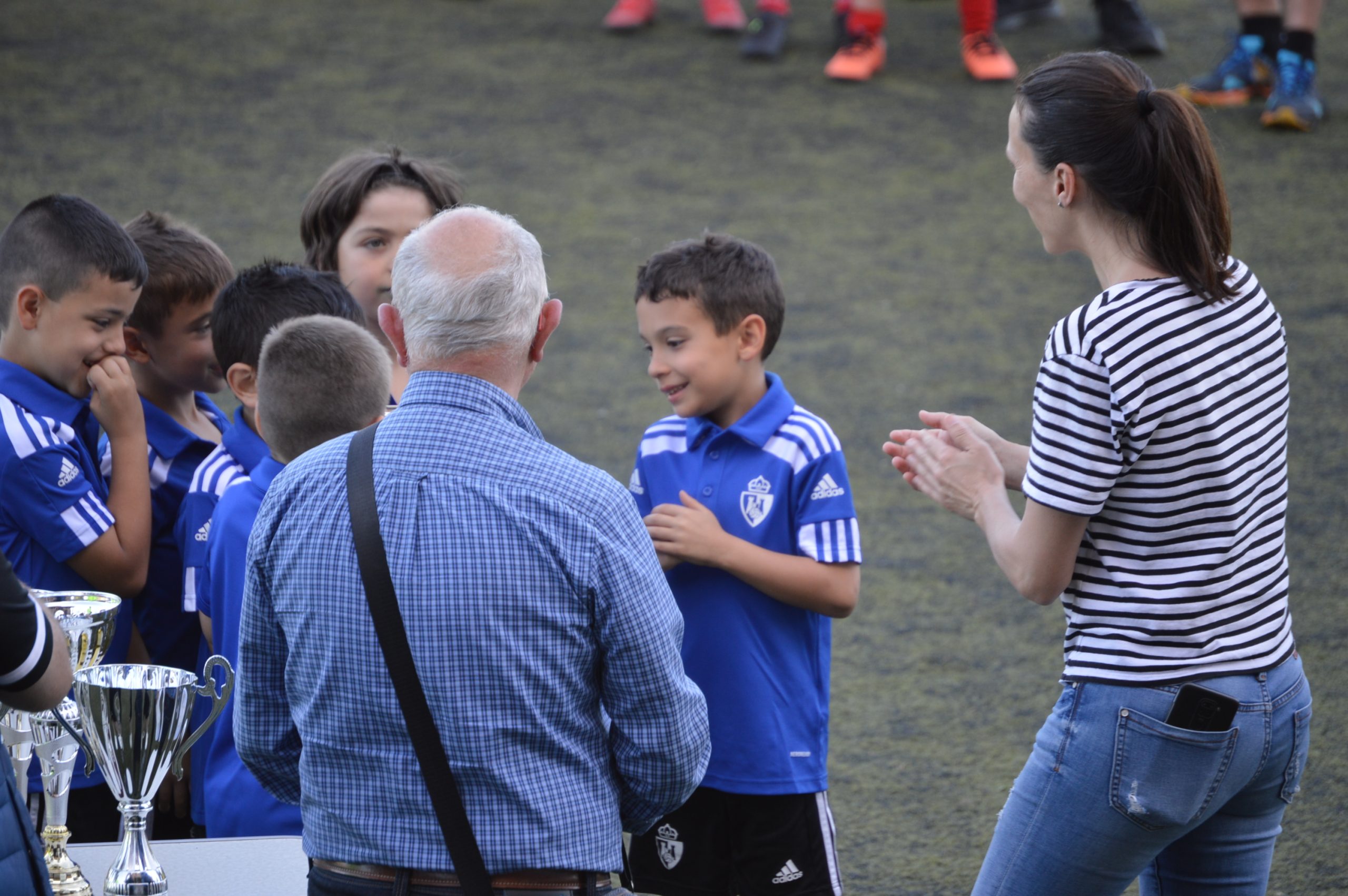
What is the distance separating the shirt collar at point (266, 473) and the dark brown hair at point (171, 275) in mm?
626

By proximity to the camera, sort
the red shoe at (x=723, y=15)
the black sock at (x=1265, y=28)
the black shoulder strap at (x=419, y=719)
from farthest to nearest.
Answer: the red shoe at (x=723, y=15) → the black sock at (x=1265, y=28) → the black shoulder strap at (x=419, y=719)

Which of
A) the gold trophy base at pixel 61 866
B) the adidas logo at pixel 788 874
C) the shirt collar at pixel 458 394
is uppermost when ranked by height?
the shirt collar at pixel 458 394

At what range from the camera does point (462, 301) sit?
4.74 feet

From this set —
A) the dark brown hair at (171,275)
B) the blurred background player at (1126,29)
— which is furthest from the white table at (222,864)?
the blurred background player at (1126,29)

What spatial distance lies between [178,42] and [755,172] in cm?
331

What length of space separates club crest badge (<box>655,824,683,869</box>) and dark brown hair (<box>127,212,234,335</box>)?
1228mm

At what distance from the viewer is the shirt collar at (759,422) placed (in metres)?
2.17

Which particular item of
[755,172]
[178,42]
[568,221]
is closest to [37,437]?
[568,221]

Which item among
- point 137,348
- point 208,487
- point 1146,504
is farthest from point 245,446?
point 1146,504

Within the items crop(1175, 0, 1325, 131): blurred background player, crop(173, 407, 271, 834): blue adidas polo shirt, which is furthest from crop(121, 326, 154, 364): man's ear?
crop(1175, 0, 1325, 131): blurred background player

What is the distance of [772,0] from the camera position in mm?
7418

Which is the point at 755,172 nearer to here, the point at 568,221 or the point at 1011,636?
the point at 568,221

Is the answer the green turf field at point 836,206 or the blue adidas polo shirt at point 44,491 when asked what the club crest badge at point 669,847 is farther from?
the blue adidas polo shirt at point 44,491

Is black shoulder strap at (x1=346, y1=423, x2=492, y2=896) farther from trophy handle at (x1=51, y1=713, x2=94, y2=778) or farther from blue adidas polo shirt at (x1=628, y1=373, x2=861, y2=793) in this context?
blue adidas polo shirt at (x1=628, y1=373, x2=861, y2=793)
